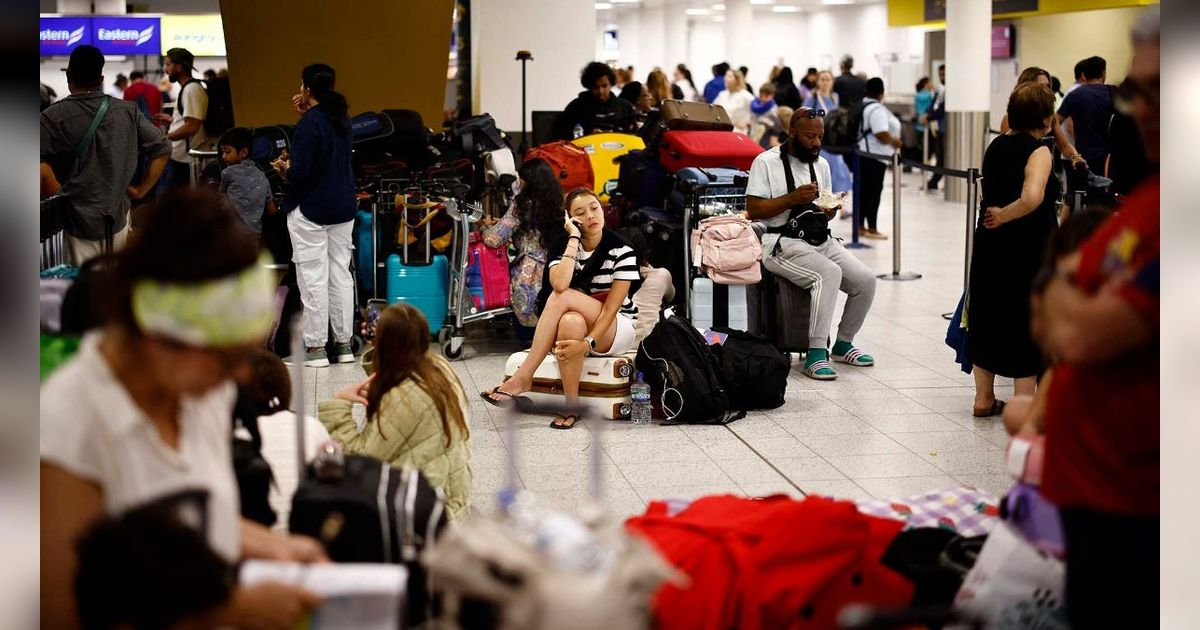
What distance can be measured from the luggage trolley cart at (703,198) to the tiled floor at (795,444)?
0.82 metres

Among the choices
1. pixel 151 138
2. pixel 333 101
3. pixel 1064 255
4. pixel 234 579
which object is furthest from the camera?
pixel 333 101

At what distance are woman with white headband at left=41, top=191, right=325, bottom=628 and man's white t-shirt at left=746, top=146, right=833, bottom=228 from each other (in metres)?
5.39

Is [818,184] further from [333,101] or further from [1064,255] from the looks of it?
[1064,255]

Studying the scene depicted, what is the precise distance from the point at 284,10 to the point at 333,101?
107 inches

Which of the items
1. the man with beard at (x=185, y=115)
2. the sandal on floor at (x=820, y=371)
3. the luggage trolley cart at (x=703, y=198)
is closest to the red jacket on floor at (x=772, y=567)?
the sandal on floor at (x=820, y=371)

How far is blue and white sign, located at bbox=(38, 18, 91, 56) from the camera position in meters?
28.0

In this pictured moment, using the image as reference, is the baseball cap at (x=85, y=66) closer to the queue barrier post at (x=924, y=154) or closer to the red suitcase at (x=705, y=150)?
the red suitcase at (x=705, y=150)

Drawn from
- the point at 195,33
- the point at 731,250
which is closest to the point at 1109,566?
the point at 731,250

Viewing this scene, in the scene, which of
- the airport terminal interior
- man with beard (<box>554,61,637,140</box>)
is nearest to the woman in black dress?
the airport terminal interior

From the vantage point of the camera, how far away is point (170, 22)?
31125mm

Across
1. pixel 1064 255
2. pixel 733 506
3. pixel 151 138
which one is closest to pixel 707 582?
pixel 733 506

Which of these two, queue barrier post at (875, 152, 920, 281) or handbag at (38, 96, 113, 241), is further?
queue barrier post at (875, 152, 920, 281)

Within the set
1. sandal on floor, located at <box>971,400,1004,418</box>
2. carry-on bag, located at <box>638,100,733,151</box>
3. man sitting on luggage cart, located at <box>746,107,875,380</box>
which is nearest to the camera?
sandal on floor, located at <box>971,400,1004,418</box>

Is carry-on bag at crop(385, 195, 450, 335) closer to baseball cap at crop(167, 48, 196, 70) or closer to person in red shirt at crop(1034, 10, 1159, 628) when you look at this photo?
baseball cap at crop(167, 48, 196, 70)
